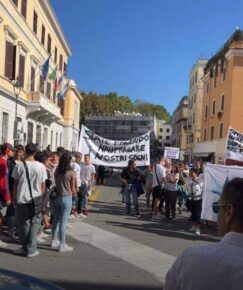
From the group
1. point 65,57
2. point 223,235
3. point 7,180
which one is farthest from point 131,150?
point 65,57

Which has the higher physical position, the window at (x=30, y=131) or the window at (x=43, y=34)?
the window at (x=43, y=34)

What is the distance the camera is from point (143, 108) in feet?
512

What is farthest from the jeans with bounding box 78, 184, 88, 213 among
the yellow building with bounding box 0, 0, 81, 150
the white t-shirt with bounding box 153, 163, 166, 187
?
the yellow building with bounding box 0, 0, 81, 150

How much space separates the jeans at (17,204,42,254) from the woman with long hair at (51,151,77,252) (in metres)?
0.53

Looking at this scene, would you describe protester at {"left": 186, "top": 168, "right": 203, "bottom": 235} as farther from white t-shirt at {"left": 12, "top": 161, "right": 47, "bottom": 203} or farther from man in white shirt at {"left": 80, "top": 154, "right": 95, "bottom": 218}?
white t-shirt at {"left": 12, "top": 161, "right": 47, "bottom": 203}

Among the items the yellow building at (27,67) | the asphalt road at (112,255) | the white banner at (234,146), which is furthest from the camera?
the yellow building at (27,67)

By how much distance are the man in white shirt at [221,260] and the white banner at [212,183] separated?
29.4ft

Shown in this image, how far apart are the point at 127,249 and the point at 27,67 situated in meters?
28.6

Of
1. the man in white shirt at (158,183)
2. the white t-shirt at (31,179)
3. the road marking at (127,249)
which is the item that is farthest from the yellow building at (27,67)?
the white t-shirt at (31,179)

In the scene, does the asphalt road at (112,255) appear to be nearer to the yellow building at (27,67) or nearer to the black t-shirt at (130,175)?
the black t-shirt at (130,175)

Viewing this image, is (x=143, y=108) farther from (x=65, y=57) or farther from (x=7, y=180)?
(x=7, y=180)

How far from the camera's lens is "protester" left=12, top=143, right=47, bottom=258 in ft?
26.0

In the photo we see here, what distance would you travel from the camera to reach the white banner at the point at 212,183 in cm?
1109

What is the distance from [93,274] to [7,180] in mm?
2727
